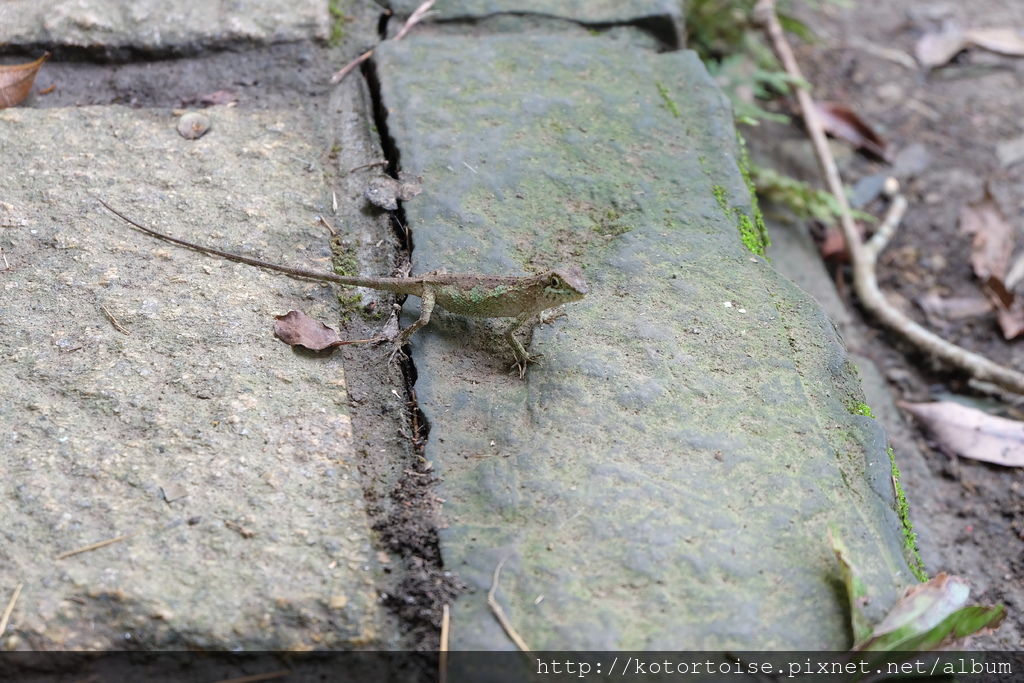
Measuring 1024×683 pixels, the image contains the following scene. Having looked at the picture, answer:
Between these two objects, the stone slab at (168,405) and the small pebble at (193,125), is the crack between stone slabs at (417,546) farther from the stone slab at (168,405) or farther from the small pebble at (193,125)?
the small pebble at (193,125)

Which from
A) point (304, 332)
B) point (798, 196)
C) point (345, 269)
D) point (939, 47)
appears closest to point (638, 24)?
point (798, 196)

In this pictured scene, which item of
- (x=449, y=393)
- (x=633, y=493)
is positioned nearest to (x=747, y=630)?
(x=633, y=493)

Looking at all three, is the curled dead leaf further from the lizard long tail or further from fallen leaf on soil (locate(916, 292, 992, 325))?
fallen leaf on soil (locate(916, 292, 992, 325))

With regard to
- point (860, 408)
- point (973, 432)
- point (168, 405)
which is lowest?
point (973, 432)

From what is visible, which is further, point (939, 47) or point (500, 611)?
point (939, 47)

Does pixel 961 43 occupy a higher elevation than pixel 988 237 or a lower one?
higher

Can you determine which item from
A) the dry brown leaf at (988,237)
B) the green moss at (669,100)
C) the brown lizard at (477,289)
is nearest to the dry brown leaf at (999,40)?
the dry brown leaf at (988,237)

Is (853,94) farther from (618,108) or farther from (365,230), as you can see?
(365,230)

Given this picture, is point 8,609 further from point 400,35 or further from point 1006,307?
point 1006,307
